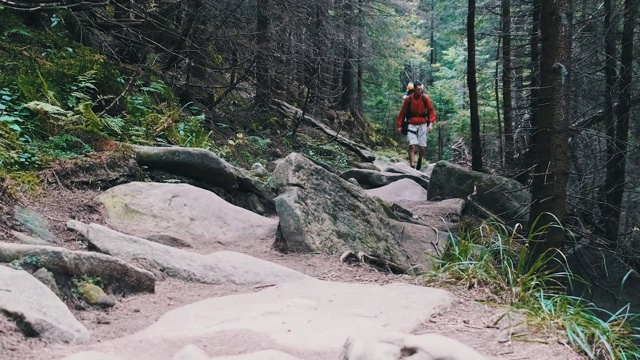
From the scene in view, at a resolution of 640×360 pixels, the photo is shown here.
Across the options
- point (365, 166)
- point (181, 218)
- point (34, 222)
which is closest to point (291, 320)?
point (34, 222)

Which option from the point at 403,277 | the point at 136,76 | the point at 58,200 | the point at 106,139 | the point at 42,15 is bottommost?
the point at 403,277

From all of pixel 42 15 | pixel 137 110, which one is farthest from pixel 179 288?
pixel 42 15

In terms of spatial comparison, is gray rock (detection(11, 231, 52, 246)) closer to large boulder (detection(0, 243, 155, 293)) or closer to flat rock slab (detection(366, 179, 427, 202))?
large boulder (detection(0, 243, 155, 293))

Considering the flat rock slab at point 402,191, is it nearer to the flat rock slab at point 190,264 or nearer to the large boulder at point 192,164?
the large boulder at point 192,164

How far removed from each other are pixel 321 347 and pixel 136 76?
7.62 metres

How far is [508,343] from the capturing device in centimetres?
309

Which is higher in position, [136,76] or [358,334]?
[136,76]

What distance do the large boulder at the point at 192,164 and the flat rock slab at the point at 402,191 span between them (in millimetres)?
4538

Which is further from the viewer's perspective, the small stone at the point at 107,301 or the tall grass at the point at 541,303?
the small stone at the point at 107,301

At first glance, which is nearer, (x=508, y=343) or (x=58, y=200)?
(x=508, y=343)

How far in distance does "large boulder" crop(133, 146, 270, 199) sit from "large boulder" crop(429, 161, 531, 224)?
4.21 meters

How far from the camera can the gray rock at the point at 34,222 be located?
492 cm

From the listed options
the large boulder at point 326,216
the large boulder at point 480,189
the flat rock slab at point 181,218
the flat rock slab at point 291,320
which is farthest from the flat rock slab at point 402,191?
the flat rock slab at point 291,320

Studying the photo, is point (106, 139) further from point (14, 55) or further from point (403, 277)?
point (403, 277)
